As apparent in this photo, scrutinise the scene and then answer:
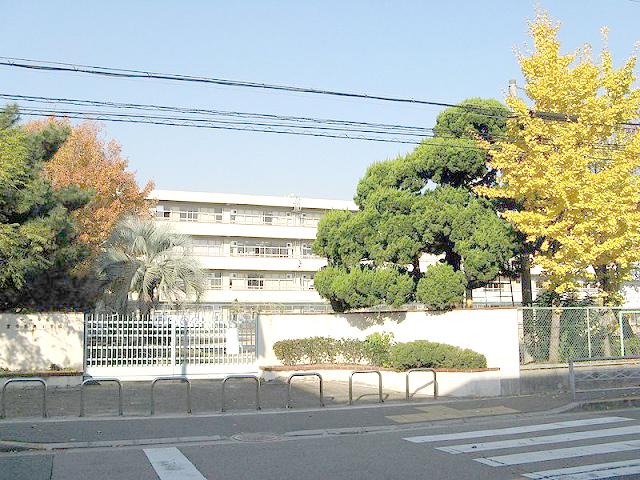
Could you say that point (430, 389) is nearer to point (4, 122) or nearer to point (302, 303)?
point (4, 122)

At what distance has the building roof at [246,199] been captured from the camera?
5425cm

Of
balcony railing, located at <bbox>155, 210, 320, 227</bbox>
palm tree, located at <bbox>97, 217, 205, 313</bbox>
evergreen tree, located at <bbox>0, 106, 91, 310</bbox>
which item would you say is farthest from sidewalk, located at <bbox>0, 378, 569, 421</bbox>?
balcony railing, located at <bbox>155, 210, 320, 227</bbox>

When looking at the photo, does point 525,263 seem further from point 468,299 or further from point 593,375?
point 593,375

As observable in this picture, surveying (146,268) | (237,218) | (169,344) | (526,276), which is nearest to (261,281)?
(237,218)

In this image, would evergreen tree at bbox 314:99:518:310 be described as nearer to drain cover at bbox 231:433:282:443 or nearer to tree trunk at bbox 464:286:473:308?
tree trunk at bbox 464:286:473:308

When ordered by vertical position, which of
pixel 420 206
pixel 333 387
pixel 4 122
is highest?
pixel 4 122

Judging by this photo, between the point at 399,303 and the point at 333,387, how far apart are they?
3301 mm

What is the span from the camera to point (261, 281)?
56.0m

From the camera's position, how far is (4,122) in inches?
861

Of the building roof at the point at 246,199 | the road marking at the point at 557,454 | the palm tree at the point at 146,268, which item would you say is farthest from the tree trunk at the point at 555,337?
the building roof at the point at 246,199

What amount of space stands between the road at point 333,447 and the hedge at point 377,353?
11.9 ft

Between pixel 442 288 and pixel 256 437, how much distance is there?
9.10 m

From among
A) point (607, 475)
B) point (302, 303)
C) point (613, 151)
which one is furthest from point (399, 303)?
point (302, 303)

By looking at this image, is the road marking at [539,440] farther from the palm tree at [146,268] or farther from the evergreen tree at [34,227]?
the palm tree at [146,268]
